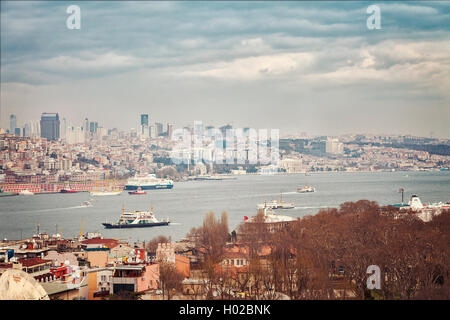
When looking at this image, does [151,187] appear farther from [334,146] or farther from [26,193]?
[334,146]

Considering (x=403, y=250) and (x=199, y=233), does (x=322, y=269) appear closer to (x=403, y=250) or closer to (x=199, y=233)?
(x=403, y=250)

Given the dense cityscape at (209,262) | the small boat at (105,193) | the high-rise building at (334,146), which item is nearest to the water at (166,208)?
the dense cityscape at (209,262)

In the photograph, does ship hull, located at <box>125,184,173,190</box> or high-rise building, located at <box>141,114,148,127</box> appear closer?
ship hull, located at <box>125,184,173,190</box>

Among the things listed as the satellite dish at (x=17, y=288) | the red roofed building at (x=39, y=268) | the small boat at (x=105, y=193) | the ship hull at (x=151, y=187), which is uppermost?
the satellite dish at (x=17, y=288)

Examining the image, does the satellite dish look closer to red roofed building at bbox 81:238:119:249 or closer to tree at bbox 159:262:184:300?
tree at bbox 159:262:184:300

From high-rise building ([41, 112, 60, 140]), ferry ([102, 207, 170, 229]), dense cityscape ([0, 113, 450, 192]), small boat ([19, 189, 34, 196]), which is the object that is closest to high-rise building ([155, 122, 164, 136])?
dense cityscape ([0, 113, 450, 192])

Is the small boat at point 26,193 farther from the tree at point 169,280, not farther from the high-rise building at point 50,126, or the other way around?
the tree at point 169,280
